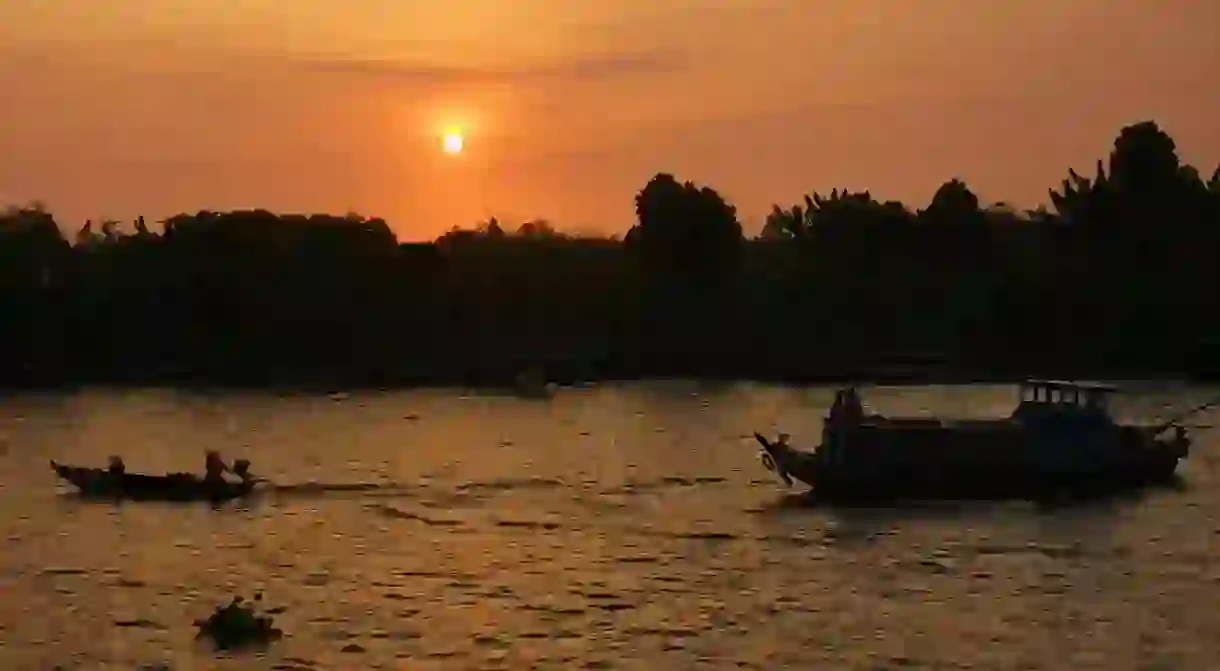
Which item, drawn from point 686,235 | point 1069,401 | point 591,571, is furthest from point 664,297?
point 591,571

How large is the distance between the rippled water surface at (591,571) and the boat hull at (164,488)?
893mm

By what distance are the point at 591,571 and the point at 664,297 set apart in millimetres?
106153

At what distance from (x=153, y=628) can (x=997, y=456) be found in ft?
94.7

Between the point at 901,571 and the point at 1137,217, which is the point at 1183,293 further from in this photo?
the point at 901,571

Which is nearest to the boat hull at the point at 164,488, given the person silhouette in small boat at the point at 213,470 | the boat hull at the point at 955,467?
the person silhouette in small boat at the point at 213,470

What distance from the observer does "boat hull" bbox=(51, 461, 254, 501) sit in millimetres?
64375

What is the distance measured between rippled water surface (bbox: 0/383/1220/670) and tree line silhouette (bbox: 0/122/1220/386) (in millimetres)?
58927

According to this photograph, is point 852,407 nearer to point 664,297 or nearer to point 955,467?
point 955,467

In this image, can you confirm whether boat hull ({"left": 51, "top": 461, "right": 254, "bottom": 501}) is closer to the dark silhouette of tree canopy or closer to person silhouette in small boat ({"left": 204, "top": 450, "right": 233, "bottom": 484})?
person silhouette in small boat ({"left": 204, "top": 450, "right": 233, "bottom": 484})

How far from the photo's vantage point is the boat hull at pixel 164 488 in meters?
64.4

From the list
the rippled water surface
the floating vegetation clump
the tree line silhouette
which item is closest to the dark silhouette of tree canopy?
the tree line silhouette

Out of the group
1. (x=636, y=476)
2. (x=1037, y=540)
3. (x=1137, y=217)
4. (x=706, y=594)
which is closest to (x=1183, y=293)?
(x=1137, y=217)

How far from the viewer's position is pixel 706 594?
46.3 m

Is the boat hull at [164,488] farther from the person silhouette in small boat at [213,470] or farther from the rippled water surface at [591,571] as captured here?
the rippled water surface at [591,571]
